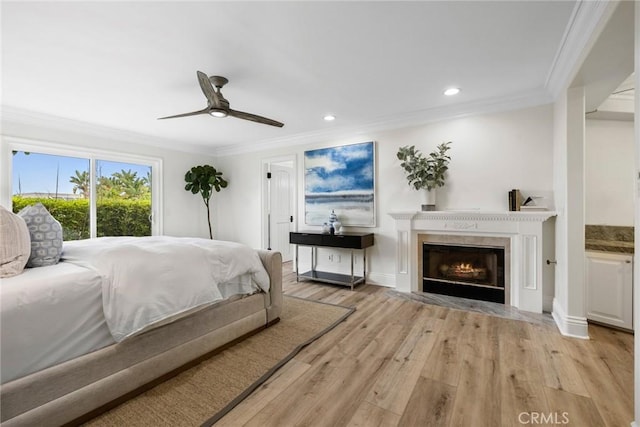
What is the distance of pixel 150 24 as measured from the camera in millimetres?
1917

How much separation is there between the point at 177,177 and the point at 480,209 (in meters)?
5.07

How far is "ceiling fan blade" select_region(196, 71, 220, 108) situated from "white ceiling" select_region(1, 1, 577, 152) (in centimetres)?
21

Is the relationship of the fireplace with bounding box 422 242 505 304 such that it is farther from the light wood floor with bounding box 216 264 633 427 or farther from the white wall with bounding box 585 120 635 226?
the white wall with bounding box 585 120 635 226

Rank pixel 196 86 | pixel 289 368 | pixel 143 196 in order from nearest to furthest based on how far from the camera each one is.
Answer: pixel 289 368, pixel 196 86, pixel 143 196

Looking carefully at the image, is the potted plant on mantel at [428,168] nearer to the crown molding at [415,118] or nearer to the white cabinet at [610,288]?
the crown molding at [415,118]

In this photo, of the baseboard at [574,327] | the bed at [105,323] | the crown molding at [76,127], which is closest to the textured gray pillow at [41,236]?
the bed at [105,323]

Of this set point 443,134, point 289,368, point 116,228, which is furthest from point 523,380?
point 116,228

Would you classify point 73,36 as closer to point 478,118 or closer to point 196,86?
point 196,86

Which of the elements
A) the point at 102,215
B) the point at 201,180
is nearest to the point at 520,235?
the point at 201,180

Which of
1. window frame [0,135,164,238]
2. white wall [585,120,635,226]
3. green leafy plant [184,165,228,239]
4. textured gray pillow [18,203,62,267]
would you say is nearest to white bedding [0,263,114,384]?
textured gray pillow [18,203,62,267]

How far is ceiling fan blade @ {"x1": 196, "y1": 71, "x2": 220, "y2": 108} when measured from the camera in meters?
2.24

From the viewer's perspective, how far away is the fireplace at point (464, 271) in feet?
10.9

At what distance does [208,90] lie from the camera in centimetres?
237

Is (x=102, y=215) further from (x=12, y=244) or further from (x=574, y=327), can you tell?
(x=574, y=327)
